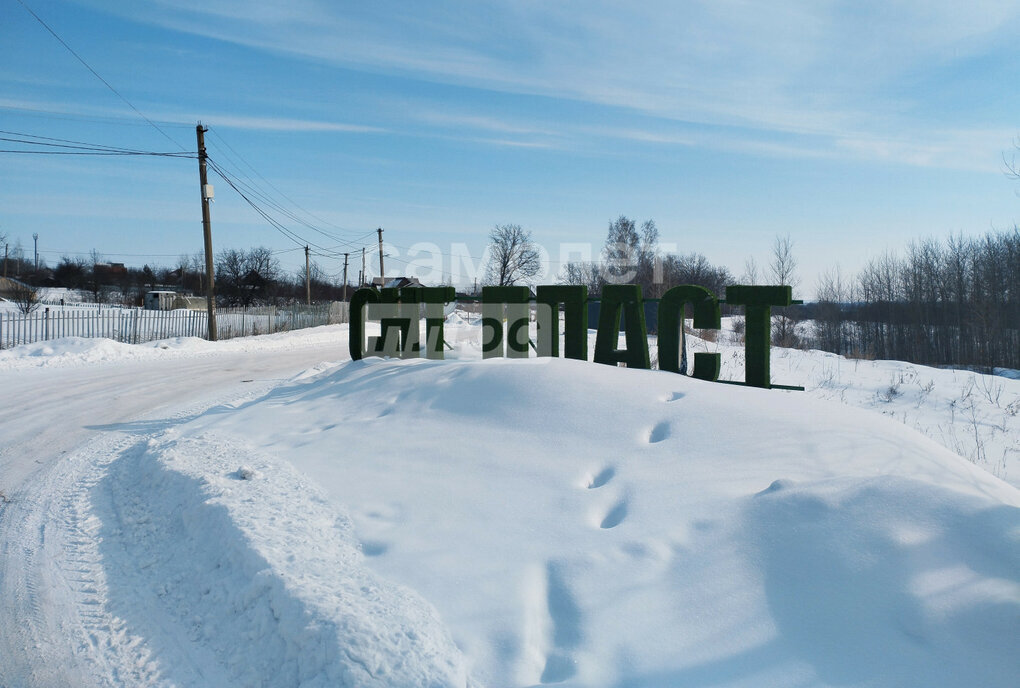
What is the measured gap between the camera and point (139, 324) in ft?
86.4

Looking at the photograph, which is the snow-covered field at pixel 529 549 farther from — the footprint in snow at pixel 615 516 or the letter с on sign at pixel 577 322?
the letter с on sign at pixel 577 322

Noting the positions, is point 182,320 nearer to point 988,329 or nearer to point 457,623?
point 457,623

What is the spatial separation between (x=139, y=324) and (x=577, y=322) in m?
24.1

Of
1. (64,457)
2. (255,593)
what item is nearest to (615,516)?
(255,593)

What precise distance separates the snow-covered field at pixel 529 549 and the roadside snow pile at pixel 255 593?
0.02 m

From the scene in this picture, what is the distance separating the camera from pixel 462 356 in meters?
11.4

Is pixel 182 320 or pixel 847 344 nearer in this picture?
pixel 182 320

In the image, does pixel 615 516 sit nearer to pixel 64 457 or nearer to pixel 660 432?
pixel 660 432

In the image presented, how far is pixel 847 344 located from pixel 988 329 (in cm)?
1026

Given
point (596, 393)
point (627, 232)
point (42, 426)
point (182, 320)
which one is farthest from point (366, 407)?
point (627, 232)

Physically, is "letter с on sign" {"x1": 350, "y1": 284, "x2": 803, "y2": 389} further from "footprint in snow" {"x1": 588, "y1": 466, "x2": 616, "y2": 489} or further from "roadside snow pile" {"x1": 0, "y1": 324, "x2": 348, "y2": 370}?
"roadside snow pile" {"x1": 0, "y1": 324, "x2": 348, "y2": 370}

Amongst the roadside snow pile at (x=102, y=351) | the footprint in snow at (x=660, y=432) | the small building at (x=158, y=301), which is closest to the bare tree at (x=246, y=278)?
the small building at (x=158, y=301)

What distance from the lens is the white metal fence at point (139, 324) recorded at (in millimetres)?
22938

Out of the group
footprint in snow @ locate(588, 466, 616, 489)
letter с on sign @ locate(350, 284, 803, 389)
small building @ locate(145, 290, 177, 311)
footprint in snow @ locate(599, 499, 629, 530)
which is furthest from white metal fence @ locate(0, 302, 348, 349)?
small building @ locate(145, 290, 177, 311)
